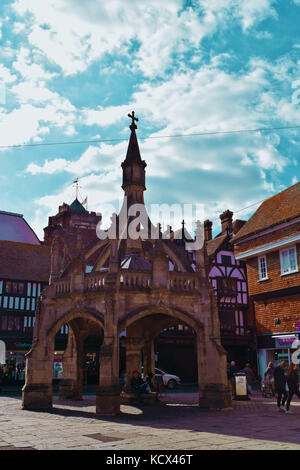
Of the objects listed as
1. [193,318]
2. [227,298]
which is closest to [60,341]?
[227,298]

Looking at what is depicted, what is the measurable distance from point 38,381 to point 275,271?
46.6 ft

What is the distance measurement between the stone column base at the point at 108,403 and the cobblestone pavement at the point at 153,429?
0.27m

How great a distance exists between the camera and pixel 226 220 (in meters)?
42.7

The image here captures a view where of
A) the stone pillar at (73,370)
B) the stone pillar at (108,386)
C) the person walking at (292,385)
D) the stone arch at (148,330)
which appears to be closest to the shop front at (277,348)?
the stone arch at (148,330)

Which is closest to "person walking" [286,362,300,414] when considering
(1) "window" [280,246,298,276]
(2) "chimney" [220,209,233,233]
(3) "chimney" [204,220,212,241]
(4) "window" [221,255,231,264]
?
(1) "window" [280,246,298,276]

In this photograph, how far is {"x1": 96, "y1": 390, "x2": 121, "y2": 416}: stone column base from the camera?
42.1 ft

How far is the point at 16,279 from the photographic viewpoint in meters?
32.9

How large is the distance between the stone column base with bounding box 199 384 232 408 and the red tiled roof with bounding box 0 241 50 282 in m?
21.9

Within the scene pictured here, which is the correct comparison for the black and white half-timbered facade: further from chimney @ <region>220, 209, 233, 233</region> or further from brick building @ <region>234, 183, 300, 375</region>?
brick building @ <region>234, 183, 300, 375</region>

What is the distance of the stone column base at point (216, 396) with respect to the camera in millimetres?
14102

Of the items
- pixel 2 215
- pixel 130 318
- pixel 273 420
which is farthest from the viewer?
pixel 2 215
